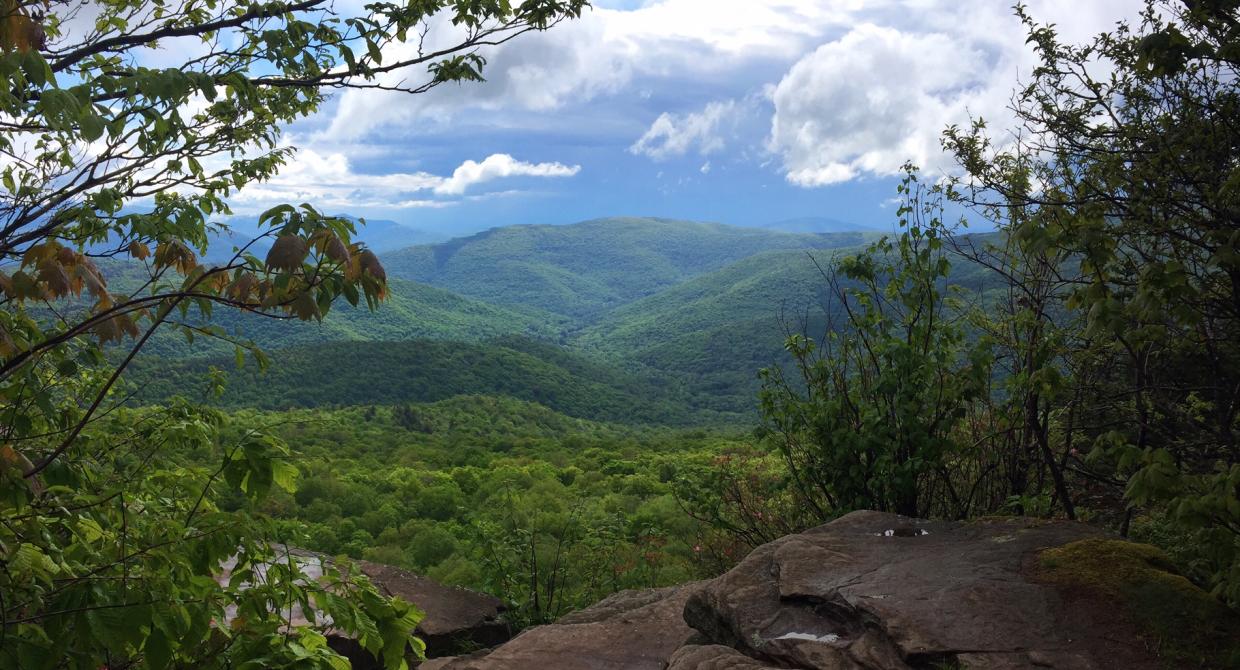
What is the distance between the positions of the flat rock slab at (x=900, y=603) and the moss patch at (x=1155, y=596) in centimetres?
18

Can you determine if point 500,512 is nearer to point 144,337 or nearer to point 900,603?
point 900,603

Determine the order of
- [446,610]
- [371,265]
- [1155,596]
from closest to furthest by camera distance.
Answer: [371,265] < [1155,596] < [446,610]

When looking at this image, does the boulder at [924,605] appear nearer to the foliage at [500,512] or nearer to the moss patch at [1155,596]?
the moss patch at [1155,596]

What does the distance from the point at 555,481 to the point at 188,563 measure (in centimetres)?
2996

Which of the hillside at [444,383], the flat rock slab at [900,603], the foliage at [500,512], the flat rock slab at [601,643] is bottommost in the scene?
the hillside at [444,383]

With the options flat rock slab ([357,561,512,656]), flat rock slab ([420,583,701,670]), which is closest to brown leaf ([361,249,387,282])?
flat rock slab ([420,583,701,670])

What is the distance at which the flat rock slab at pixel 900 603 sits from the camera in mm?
4102

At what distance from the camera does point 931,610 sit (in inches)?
176

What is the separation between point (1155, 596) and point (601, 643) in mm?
4063

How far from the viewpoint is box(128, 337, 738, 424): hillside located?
100m

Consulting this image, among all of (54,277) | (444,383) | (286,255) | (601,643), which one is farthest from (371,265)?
(444,383)

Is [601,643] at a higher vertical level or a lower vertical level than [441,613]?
Result: higher

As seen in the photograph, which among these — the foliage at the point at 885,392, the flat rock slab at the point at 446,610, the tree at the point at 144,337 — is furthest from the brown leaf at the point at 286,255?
the flat rock slab at the point at 446,610

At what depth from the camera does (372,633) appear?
112 inches
